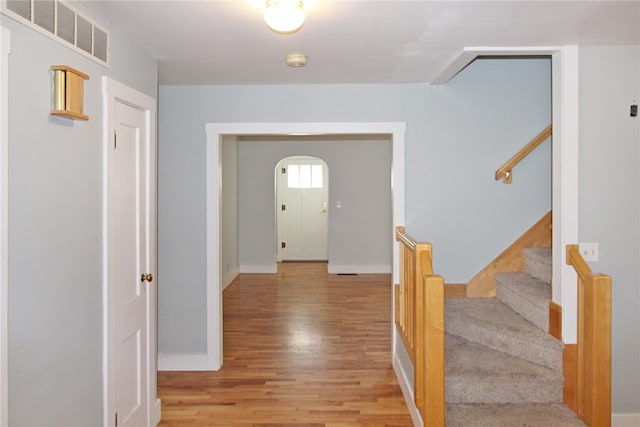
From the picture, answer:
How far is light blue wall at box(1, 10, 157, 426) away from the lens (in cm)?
176

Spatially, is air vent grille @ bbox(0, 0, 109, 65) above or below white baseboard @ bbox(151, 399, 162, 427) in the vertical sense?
above

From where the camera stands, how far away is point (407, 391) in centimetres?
337

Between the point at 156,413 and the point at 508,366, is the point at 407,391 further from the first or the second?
the point at 156,413

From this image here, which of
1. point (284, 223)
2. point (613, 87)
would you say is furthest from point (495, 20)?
point (284, 223)

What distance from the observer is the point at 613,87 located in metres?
2.97

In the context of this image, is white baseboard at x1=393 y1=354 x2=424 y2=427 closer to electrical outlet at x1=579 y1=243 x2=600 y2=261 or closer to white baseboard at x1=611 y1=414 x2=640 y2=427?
white baseboard at x1=611 y1=414 x2=640 y2=427

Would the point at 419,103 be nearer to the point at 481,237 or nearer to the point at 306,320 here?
the point at 481,237

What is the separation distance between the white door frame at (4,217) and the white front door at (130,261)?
0.77 meters

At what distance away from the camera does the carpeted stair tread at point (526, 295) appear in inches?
128

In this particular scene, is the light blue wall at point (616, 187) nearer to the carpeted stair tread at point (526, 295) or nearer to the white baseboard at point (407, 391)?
the carpeted stair tread at point (526, 295)

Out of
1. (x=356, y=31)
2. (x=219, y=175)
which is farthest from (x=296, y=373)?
(x=356, y=31)

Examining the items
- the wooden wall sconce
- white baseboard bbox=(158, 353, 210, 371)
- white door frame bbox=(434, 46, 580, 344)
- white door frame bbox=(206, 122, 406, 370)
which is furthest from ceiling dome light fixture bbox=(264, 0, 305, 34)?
white baseboard bbox=(158, 353, 210, 371)

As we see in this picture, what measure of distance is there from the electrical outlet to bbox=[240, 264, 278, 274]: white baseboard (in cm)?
613

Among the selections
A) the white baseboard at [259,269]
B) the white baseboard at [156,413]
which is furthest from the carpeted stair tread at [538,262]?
the white baseboard at [259,269]
